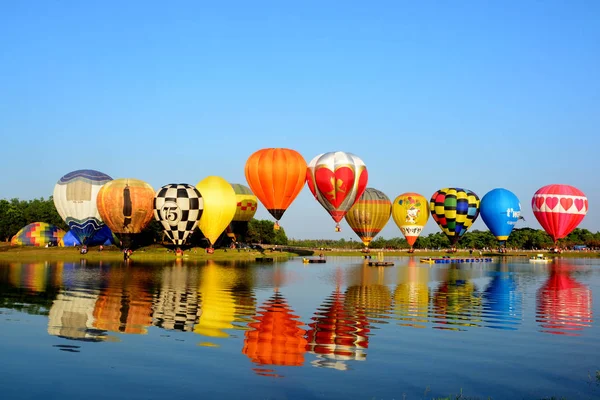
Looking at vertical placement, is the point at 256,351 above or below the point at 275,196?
below

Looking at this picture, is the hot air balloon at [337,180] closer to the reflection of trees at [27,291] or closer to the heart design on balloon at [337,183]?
the heart design on balloon at [337,183]

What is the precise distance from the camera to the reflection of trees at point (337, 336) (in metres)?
20.2

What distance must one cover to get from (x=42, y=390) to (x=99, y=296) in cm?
1971

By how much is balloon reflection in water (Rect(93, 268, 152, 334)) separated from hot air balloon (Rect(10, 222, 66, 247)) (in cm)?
5635

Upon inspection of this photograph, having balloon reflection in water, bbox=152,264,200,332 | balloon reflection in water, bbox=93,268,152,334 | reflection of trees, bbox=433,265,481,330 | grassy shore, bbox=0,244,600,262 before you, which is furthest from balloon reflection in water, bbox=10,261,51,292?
reflection of trees, bbox=433,265,481,330

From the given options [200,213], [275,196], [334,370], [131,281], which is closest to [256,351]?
[334,370]

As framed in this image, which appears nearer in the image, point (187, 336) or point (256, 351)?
point (256, 351)

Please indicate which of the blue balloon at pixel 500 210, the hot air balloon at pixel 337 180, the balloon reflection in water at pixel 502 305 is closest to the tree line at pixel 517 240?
the blue balloon at pixel 500 210

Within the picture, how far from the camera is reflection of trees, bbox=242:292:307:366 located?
1997cm

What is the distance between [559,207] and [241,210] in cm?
4924

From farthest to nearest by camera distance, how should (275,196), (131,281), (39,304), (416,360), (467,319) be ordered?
(275,196) → (131,281) → (39,304) → (467,319) → (416,360)

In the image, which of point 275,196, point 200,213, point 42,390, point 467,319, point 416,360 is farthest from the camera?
point 200,213

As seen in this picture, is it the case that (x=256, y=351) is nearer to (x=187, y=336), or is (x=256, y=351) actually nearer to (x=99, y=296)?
(x=187, y=336)

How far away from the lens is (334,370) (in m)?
18.5
